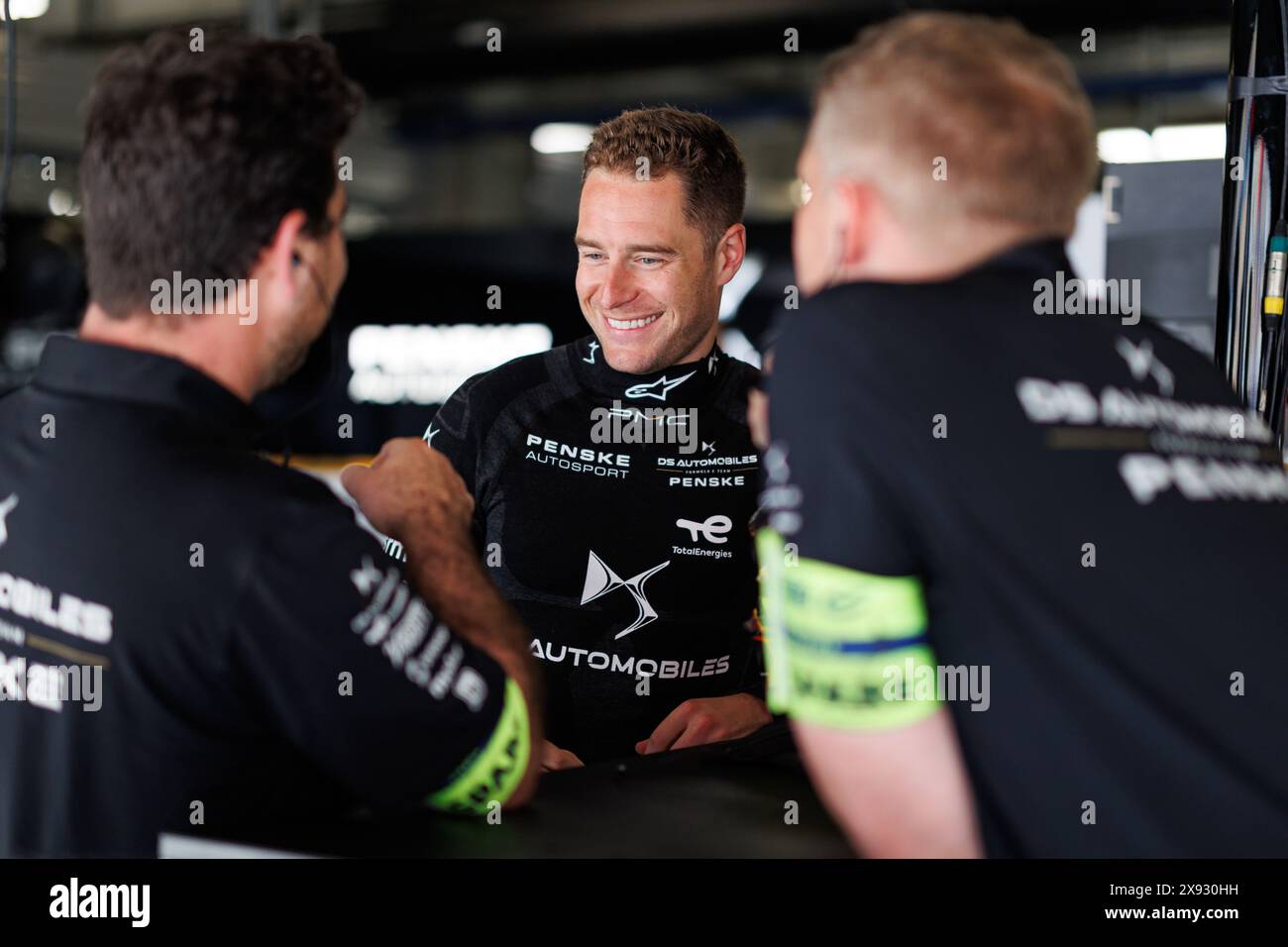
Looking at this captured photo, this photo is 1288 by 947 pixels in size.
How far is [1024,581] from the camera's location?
0.96 m

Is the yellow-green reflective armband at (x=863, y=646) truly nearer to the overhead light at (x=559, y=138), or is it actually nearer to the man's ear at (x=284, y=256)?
the man's ear at (x=284, y=256)

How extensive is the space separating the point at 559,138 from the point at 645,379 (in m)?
10.8

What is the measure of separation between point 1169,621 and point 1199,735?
9 cm

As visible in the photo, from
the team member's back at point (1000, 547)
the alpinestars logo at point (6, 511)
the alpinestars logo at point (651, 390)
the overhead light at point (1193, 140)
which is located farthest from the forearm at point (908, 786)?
the overhead light at point (1193, 140)

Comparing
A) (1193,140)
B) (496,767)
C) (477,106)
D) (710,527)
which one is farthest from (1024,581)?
(477,106)

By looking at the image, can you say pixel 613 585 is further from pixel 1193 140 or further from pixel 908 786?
pixel 1193 140

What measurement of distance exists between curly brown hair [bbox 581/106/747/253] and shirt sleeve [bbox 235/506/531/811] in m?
1.08

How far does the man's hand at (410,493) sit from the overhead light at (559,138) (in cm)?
927

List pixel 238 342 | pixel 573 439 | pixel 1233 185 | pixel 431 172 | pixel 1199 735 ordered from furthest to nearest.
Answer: pixel 431 172, pixel 573 439, pixel 1233 185, pixel 238 342, pixel 1199 735

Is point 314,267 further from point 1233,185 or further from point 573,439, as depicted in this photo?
point 1233,185

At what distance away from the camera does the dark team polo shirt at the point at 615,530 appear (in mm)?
1972

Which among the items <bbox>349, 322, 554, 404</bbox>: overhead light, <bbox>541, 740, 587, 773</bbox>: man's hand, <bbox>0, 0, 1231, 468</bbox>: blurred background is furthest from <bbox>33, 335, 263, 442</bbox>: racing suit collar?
<bbox>349, 322, 554, 404</bbox>: overhead light

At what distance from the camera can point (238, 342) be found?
45.9 inches
